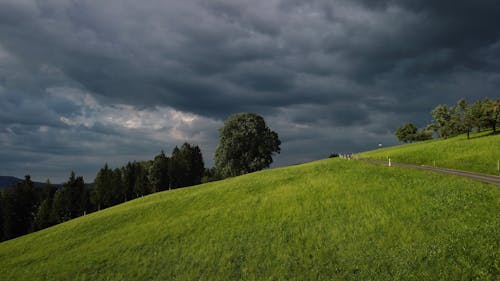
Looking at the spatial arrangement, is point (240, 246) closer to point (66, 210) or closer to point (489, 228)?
point (489, 228)

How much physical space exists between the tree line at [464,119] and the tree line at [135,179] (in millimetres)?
55054

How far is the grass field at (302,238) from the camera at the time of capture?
51.5ft

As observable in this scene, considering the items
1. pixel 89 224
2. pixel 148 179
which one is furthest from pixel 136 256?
pixel 148 179

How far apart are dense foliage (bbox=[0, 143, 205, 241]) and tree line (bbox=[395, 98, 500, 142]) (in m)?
90.0

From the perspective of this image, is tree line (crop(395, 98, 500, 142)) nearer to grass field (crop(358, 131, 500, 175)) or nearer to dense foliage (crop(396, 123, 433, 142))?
dense foliage (crop(396, 123, 433, 142))

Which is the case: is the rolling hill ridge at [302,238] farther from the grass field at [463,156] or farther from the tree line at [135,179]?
the tree line at [135,179]

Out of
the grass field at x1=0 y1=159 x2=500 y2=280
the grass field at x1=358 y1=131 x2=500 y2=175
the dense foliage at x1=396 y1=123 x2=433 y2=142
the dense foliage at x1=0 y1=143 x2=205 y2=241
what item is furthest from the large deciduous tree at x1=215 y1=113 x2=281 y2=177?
the dense foliage at x1=396 y1=123 x2=433 y2=142

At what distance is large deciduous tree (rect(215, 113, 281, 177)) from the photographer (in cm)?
7181

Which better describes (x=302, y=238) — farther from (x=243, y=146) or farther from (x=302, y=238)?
(x=243, y=146)

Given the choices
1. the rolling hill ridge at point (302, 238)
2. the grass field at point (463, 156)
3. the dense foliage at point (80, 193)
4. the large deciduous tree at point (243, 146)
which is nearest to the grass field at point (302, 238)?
the rolling hill ridge at point (302, 238)

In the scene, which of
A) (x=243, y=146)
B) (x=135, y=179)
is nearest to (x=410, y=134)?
(x=243, y=146)

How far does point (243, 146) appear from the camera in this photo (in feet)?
239

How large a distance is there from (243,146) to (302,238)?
53.7m

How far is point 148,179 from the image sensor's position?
340 feet
